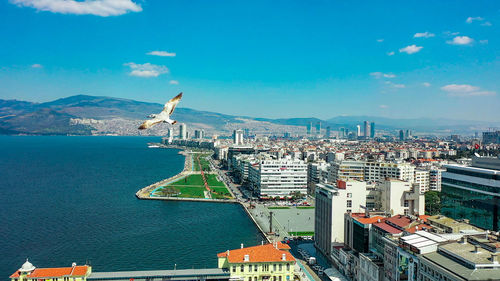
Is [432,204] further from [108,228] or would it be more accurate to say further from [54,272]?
[54,272]

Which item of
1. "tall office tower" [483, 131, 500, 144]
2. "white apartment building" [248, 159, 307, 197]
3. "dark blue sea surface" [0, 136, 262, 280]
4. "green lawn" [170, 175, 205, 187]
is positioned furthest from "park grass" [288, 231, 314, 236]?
"tall office tower" [483, 131, 500, 144]

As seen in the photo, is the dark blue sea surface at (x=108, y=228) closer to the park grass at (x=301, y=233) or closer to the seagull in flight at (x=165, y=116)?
the park grass at (x=301, y=233)

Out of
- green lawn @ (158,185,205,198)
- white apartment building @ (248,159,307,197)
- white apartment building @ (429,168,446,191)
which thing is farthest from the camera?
white apartment building @ (429,168,446,191)

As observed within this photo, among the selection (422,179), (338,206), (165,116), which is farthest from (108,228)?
(422,179)

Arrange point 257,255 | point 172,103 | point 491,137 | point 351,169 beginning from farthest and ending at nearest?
point 491,137 < point 351,169 < point 257,255 < point 172,103

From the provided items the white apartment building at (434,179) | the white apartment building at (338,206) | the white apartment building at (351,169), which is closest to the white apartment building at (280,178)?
the white apartment building at (351,169)

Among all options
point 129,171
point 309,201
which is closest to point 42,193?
point 129,171

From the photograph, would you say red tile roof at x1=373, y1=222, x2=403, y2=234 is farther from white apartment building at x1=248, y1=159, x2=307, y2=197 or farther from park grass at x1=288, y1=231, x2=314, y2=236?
white apartment building at x1=248, y1=159, x2=307, y2=197
